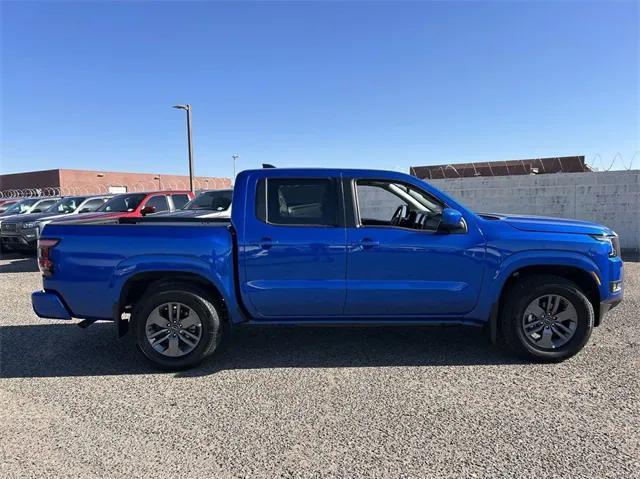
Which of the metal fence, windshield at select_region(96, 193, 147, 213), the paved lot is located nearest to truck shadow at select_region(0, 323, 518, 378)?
the paved lot

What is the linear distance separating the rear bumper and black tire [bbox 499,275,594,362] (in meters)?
4.18

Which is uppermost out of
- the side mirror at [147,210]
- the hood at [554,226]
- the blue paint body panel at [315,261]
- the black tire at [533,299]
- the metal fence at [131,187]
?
the metal fence at [131,187]

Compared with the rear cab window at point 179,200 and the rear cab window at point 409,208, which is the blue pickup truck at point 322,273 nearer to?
the rear cab window at point 409,208

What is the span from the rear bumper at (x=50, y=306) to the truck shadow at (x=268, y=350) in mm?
570

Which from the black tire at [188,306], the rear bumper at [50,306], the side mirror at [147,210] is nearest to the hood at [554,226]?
the black tire at [188,306]

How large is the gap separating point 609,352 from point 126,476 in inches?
175

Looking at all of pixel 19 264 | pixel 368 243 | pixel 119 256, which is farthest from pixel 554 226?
pixel 19 264

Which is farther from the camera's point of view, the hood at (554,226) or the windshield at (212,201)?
the windshield at (212,201)

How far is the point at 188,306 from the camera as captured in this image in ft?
13.9

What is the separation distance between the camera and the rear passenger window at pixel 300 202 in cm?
432

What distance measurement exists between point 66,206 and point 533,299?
14.0 metres

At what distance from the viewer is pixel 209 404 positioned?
3.60 meters

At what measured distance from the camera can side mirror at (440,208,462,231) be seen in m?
4.09

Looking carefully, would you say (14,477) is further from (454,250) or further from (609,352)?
(609,352)
